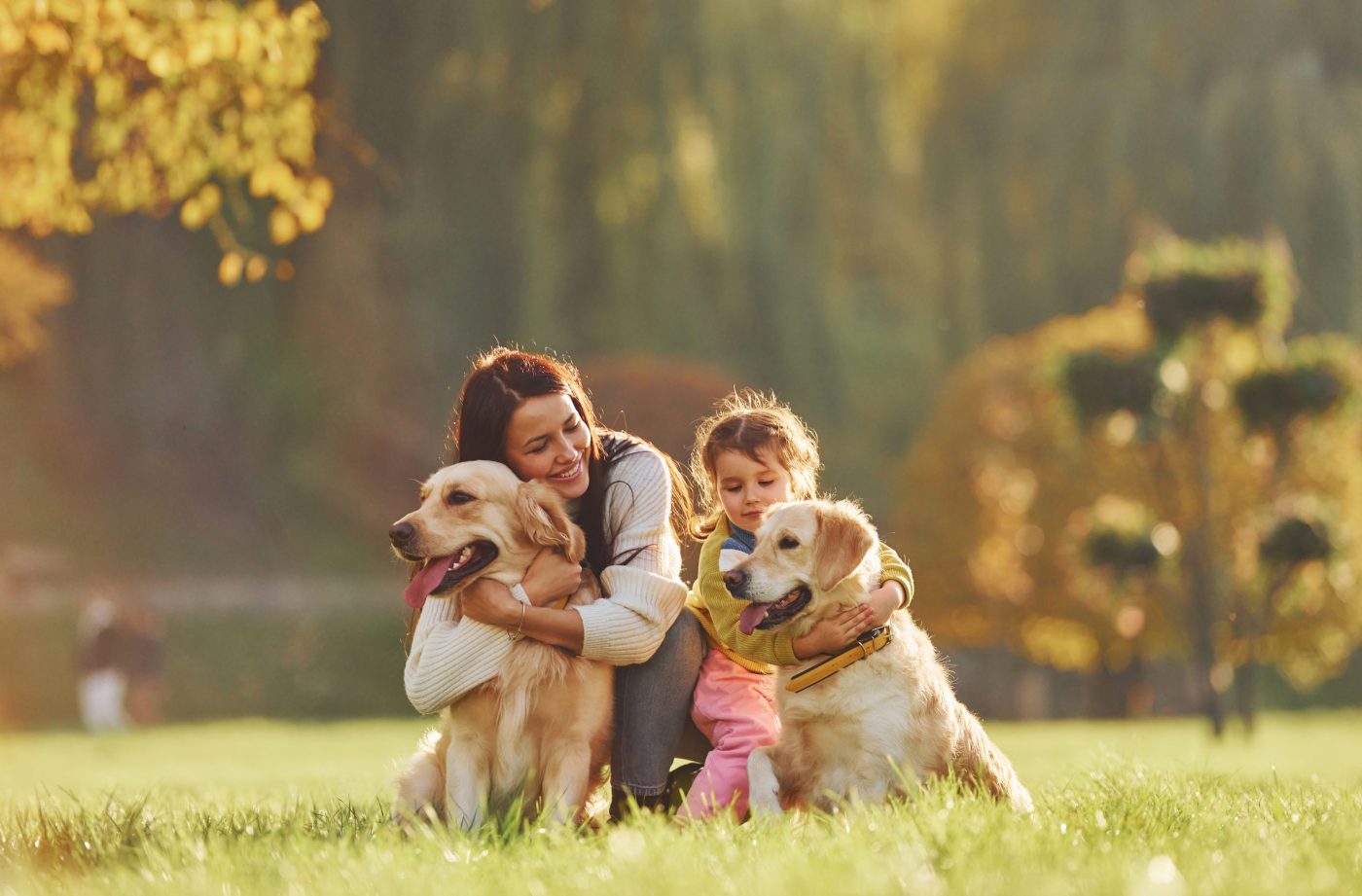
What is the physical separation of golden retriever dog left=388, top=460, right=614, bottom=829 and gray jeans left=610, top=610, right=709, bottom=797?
14 cm

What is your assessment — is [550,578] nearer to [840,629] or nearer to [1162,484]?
[840,629]

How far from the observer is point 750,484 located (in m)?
5.27

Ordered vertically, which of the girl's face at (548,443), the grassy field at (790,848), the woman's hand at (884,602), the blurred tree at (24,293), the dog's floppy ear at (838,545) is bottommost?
the grassy field at (790,848)

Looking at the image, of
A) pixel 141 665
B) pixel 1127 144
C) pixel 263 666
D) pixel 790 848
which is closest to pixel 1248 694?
pixel 1127 144

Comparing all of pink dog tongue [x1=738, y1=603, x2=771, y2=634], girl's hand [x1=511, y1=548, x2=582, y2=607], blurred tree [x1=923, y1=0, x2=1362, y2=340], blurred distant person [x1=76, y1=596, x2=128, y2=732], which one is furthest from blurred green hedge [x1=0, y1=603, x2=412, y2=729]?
pink dog tongue [x1=738, y1=603, x2=771, y2=634]

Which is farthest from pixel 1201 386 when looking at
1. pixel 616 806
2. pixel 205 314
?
pixel 616 806

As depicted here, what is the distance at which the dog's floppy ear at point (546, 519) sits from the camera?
477cm

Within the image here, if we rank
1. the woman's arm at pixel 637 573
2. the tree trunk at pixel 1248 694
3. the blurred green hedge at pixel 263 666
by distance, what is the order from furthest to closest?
the blurred green hedge at pixel 263 666 → the tree trunk at pixel 1248 694 → the woman's arm at pixel 637 573

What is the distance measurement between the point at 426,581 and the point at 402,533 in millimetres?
197

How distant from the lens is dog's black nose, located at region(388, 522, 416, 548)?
457 centimetres

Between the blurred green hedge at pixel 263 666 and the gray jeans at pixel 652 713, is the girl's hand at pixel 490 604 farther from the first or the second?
the blurred green hedge at pixel 263 666

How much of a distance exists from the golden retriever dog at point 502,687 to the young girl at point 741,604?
422 mm

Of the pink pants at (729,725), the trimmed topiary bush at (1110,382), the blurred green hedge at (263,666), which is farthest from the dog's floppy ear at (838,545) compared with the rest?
the blurred green hedge at (263,666)

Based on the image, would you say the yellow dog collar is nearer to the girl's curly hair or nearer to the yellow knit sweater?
the yellow knit sweater
